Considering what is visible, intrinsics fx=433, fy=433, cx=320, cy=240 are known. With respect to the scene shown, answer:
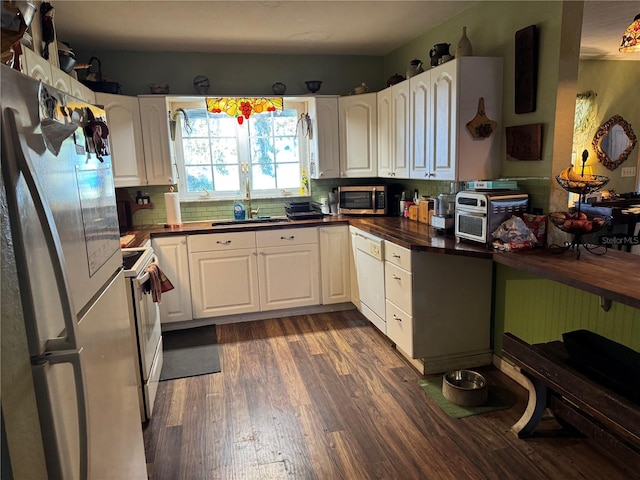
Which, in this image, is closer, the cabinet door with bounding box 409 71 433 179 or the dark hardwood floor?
the dark hardwood floor

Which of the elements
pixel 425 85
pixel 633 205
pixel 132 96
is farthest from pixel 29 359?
pixel 633 205

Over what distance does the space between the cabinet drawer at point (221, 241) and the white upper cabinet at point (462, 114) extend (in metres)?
1.70

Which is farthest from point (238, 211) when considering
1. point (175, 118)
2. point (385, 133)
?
point (385, 133)

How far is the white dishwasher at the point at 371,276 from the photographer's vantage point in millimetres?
3355

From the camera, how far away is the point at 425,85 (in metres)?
3.18

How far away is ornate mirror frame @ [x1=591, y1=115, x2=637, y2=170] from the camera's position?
484cm

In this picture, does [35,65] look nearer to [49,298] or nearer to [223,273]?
[49,298]

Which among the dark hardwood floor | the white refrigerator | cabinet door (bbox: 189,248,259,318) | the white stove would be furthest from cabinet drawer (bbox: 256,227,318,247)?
the white refrigerator

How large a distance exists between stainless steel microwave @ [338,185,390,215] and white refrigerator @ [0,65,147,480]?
123 inches

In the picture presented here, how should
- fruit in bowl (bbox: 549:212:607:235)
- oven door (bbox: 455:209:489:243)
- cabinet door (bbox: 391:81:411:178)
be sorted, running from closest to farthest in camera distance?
fruit in bowl (bbox: 549:212:607:235) < oven door (bbox: 455:209:489:243) < cabinet door (bbox: 391:81:411:178)

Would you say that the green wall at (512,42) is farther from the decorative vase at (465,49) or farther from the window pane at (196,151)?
the window pane at (196,151)

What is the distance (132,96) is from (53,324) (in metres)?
3.50

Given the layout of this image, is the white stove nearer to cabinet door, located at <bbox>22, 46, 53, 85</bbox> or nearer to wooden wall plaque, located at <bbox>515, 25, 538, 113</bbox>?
cabinet door, located at <bbox>22, 46, 53, 85</bbox>

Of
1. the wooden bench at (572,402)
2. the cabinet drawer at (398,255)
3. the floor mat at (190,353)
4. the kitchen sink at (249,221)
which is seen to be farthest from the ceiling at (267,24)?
the floor mat at (190,353)
